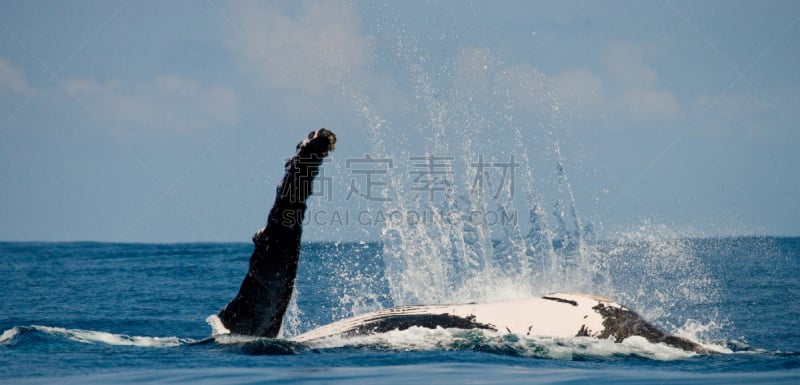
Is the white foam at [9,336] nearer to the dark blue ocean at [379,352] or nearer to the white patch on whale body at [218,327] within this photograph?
the dark blue ocean at [379,352]

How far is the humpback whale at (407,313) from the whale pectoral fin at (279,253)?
12mm

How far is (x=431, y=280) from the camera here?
1362 cm

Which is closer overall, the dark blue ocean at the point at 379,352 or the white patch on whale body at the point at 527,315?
the dark blue ocean at the point at 379,352

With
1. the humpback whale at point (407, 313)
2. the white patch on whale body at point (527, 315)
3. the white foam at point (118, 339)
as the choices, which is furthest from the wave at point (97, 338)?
the white patch on whale body at point (527, 315)

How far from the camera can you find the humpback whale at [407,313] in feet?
32.3

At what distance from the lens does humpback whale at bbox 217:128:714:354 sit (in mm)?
9859

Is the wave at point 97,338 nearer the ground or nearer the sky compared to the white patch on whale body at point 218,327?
nearer the ground

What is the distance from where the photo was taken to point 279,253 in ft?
32.5

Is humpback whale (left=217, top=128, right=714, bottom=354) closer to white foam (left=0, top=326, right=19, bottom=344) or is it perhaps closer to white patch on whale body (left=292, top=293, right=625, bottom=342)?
white patch on whale body (left=292, top=293, right=625, bottom=342)

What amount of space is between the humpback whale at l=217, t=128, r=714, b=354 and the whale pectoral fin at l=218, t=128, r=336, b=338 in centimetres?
1

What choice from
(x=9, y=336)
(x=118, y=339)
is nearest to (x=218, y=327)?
(x=118, y=339)

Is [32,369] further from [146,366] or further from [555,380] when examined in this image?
[555,380]

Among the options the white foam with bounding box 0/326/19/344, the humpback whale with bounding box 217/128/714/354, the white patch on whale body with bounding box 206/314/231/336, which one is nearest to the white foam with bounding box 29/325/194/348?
the white foam with bounding box 0/326/19/344

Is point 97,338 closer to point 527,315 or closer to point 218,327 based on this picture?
point 218,327
